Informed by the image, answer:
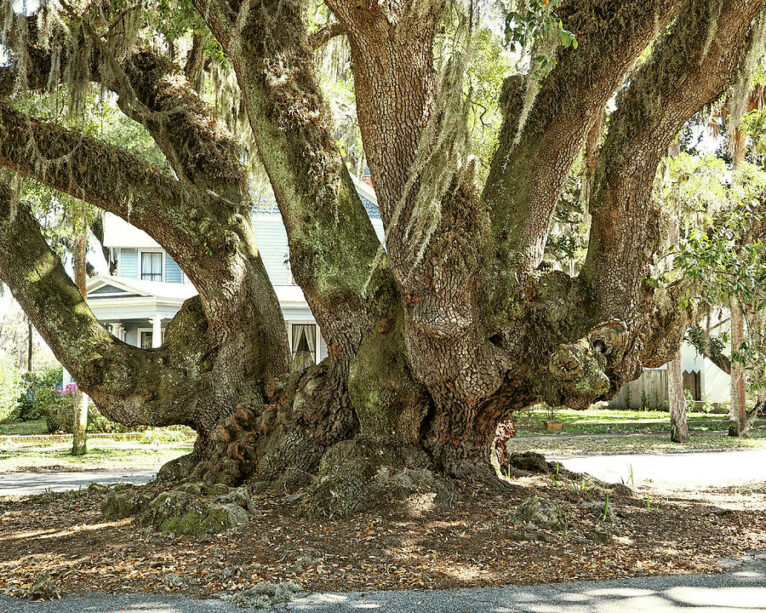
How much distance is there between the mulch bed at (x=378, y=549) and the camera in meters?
4.81

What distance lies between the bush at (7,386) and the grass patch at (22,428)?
1.86ft

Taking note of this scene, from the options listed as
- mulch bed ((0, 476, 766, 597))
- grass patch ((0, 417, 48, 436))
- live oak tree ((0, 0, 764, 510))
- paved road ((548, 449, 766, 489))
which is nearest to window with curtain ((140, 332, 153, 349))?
grass patch ((0, 417, 48, 436))

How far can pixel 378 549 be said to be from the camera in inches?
209

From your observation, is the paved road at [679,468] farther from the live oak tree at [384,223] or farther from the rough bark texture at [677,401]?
the live oak tree at [384,223]

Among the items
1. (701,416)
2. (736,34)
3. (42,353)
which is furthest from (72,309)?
(42,353)

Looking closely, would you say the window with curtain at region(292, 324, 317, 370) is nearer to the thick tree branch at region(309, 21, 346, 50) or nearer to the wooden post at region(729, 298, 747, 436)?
the wooden post at region(729, 298, 747, 436)

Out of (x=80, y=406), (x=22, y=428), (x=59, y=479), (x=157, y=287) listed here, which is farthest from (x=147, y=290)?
(x=59, y=479)

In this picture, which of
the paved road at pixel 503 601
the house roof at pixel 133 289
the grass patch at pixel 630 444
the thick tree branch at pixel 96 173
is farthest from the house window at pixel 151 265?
the paved road at pixel 503 601

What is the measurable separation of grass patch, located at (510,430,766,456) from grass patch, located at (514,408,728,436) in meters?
1.32

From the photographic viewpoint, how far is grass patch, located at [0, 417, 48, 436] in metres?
19.2

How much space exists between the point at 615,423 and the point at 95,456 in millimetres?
13372

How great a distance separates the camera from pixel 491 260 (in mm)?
6418

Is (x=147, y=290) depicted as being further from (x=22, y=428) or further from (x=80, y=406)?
(x=80, y=406)

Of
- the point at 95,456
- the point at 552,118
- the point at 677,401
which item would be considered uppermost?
the point at 552,118
